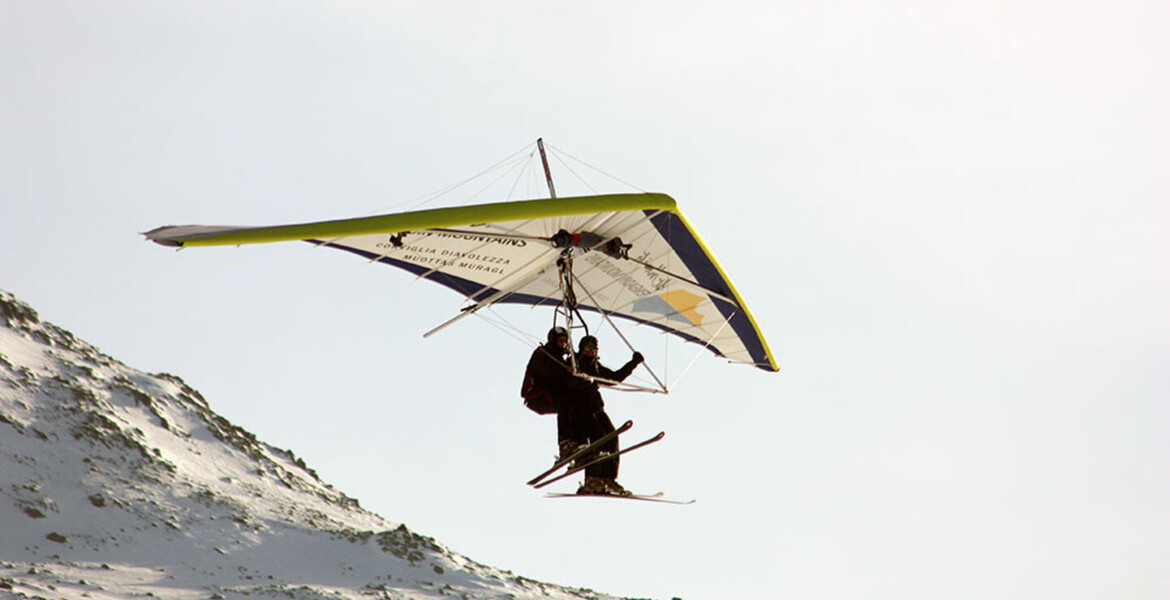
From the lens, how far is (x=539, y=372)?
16.4 m

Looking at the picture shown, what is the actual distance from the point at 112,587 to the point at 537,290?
40809 mm

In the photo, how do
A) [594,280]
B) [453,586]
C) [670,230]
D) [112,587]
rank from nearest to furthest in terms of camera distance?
[670,230], [594,280], [112,587], [453,586]

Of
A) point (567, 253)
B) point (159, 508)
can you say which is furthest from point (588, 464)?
point (159, 508)

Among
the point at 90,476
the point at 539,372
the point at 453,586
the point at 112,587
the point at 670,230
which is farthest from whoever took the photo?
the point at 90,476

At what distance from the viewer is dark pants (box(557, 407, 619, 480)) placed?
16.2 meters

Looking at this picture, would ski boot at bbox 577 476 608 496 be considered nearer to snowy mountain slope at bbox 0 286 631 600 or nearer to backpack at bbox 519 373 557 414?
backpack at bbox 519 373 557 414

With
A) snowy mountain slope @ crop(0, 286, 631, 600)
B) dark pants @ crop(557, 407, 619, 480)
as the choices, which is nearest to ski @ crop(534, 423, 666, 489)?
dark pants @ crop(557, 407, 619, 480)

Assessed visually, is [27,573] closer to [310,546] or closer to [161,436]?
[310,546]

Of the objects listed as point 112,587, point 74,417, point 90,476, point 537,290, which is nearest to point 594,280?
point 537,290

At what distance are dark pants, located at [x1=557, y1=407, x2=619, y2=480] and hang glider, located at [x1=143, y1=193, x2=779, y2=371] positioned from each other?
1555 mm

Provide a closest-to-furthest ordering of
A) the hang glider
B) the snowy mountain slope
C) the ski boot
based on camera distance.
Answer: the hang glider, the ski boot, the snowy mountain slope

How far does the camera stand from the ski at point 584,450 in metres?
15.8

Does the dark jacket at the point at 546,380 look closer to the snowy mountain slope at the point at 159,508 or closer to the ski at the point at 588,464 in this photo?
the ski at the point at 588,464

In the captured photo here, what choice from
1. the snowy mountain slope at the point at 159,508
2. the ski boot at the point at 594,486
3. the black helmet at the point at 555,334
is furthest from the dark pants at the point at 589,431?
the snowy mountain slope at the point at 159,508
